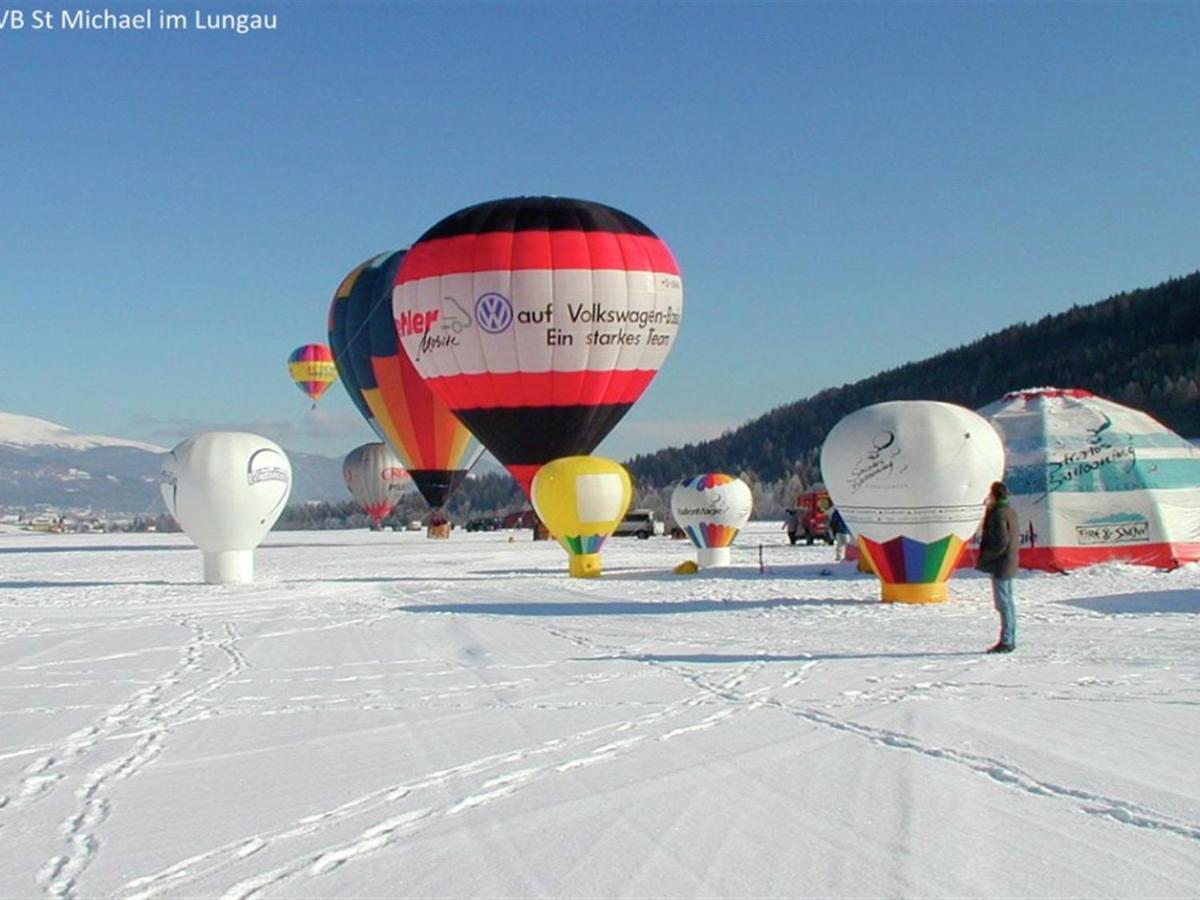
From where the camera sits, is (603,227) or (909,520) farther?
(603,227)

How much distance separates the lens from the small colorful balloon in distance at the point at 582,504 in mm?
23578

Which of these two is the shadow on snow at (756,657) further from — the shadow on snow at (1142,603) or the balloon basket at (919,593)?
the balloon basket at (919,593)

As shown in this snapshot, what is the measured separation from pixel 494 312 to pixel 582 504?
21.3 ft

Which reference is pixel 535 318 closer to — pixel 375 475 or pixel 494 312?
pixel 494 312

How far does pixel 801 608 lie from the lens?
15836 mm

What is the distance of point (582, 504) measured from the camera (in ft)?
77.4

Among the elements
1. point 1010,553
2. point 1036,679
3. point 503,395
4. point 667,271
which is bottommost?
point 1036,679

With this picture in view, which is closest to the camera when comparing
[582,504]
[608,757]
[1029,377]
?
[608,757]

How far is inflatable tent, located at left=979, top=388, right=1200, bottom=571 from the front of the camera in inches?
820

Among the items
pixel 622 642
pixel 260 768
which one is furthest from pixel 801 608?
pixel 260 768

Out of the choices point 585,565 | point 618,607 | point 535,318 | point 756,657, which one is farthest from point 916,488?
point 535,318

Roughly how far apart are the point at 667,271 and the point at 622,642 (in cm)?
1911

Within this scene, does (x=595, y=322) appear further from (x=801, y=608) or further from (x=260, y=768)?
(x=260, y=768)

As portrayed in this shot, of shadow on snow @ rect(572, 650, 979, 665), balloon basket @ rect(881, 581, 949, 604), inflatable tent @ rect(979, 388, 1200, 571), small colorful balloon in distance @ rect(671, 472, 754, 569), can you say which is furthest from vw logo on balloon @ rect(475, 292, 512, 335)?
shadow on snow @ rect(572, 650, 979, 665)
